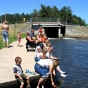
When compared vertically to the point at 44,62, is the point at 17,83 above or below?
below

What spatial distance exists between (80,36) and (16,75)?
66088mm

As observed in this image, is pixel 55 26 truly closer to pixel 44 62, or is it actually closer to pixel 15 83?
pixel 44 62

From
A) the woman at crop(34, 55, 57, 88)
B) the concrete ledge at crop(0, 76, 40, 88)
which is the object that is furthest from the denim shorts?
the concrete ledge at crop(0, 76, 40, 88)

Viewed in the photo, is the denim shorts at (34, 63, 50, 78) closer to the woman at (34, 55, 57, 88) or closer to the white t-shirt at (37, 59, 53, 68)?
the woman at (34, 55, 57, 88)

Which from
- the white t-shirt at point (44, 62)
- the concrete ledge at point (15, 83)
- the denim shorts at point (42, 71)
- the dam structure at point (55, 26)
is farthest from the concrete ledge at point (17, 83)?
the dam structure at point (55, 26)

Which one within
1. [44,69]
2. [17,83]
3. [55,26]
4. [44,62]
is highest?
[44,62]

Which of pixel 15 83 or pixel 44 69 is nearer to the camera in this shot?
pixel 15 83

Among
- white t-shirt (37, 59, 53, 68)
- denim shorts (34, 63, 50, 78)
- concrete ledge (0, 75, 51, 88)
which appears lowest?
concrete ledge (0, 75, 51, 88)

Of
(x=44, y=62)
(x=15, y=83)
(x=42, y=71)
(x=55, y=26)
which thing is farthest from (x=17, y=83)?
(x=55, y=26)

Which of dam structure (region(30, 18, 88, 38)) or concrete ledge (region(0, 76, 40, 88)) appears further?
dam structure (region(30, 18, 88, 38))

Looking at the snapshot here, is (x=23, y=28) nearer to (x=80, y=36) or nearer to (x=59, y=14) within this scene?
(x=80, y=36)

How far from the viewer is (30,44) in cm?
2039

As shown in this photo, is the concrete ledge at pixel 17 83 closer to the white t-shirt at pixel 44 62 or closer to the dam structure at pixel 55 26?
the white t-shirt at pixel 44 62

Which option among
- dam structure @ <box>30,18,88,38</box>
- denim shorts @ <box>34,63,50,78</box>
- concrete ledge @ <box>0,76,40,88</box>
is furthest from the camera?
dam structure @ <box>30,18,88,38</box>
